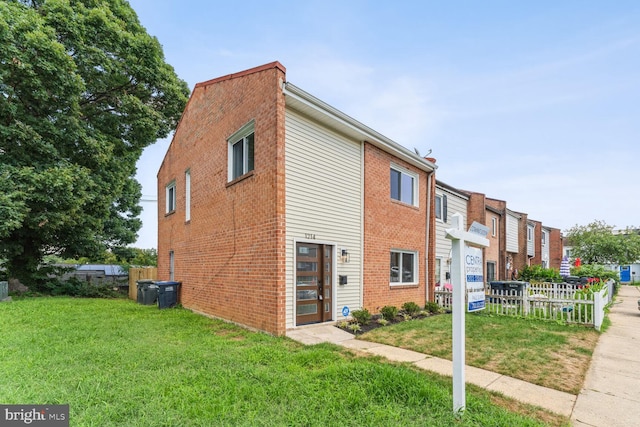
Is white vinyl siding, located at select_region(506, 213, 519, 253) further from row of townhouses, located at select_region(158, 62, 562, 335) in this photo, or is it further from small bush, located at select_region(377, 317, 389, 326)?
small bush, located at select_region(377, 317, 389, 326)

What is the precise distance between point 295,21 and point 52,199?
37.7 feet

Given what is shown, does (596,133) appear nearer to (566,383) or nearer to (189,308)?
(566,383)

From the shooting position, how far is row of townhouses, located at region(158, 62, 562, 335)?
25.9ft

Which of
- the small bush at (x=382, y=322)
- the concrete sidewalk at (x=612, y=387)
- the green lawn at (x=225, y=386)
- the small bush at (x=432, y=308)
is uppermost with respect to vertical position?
the green lawn at (x=225, y=386)

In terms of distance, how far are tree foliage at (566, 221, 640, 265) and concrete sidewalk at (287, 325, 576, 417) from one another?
1533 inches

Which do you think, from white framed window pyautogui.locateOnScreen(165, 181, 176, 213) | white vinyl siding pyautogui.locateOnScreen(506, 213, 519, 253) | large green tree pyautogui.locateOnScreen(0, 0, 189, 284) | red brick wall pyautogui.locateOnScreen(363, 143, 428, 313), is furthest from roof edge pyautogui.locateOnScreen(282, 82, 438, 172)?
white vinyl siding pyautogui.locateOnScreen(506, 213, 519, 253)

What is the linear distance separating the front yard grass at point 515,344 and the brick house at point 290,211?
186 cm

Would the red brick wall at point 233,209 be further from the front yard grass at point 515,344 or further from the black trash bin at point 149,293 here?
the front yard grass at point 515,344

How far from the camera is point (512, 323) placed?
31.3 ft

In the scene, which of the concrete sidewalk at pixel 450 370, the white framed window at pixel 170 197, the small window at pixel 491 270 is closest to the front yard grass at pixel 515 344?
the concrete sidewalk at pixel 450 370

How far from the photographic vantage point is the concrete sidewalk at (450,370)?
14.0 ft

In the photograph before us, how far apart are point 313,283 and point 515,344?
15.3 ft

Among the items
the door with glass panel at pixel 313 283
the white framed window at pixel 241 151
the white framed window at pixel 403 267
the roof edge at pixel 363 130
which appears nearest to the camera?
the roof edge at pixel 363 130

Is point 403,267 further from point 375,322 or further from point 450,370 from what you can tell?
point 450,370
